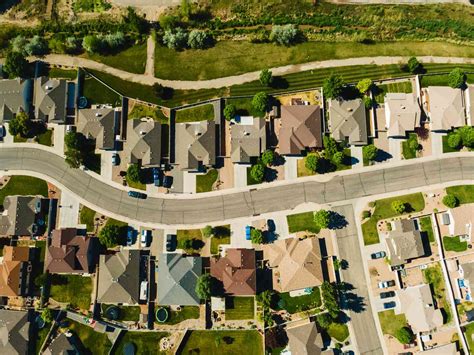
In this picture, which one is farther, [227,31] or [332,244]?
[227,31]

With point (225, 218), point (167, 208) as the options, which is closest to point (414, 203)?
point (225, 218)

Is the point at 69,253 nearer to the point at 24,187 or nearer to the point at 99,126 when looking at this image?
the point at 24,187

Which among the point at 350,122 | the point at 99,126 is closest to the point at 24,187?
the point at 99,126

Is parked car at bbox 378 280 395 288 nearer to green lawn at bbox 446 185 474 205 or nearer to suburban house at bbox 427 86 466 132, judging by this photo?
green lawn at bbox 446 185 474 205

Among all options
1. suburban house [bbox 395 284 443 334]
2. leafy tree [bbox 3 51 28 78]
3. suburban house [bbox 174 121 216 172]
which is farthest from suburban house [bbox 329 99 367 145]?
leafy tree [bbox 3 51 28 78]

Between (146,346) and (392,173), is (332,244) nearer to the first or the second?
(392,173)

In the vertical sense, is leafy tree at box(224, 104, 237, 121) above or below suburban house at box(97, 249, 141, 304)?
above
